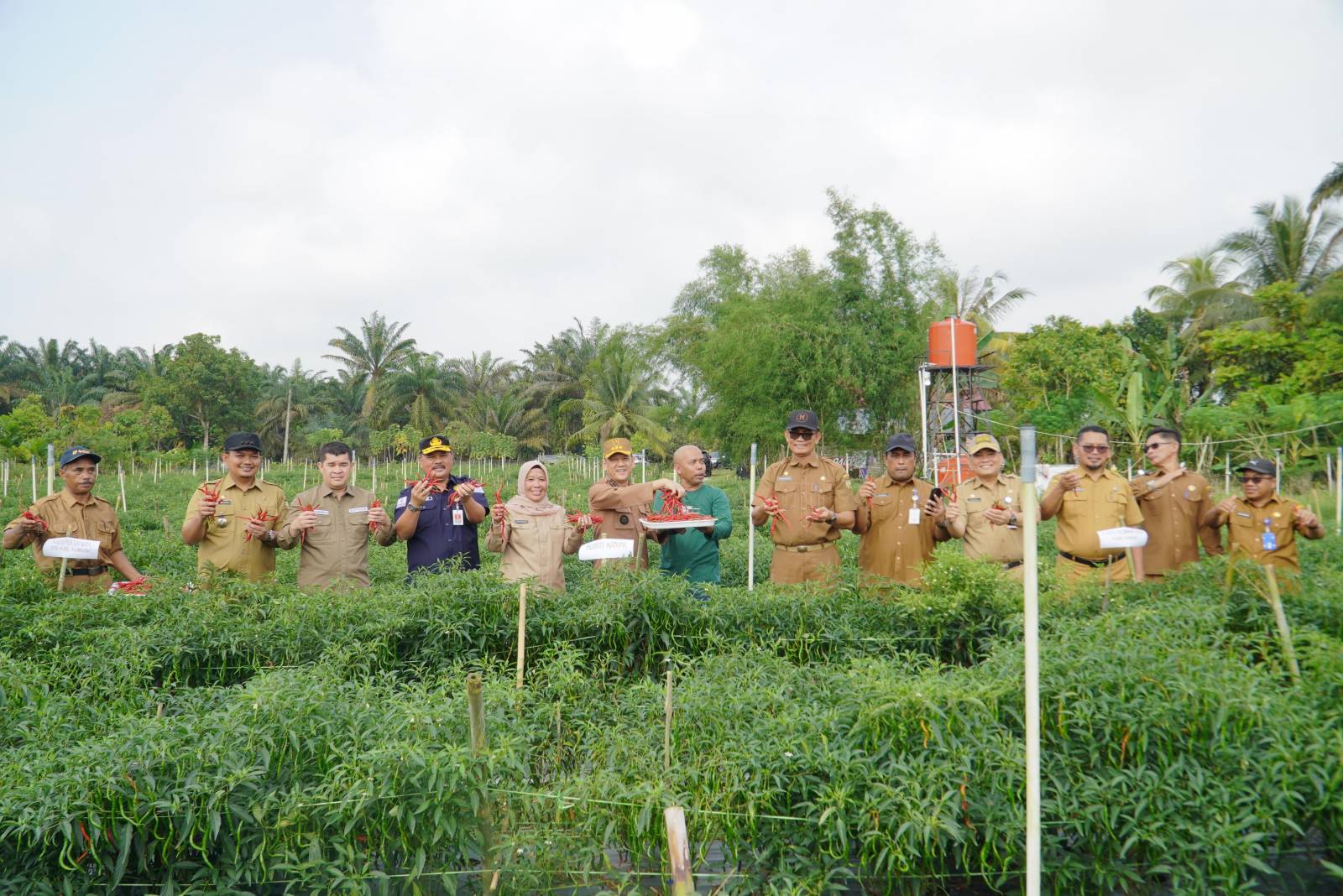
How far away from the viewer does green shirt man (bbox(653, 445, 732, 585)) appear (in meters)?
6.08

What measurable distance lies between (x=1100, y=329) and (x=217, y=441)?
3270cm

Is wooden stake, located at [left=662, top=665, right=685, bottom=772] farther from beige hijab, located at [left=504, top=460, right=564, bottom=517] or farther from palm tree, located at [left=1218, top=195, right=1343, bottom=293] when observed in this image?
palm tree, located at [left=1218, top=195, right=1343, bottom=293]

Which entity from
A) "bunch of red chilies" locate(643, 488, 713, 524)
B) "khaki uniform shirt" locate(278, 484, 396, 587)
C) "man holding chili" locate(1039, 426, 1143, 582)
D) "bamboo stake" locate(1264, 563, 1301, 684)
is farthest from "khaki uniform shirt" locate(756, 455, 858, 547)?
"bamboo stake" locate(1264, 563, 1301, 684)

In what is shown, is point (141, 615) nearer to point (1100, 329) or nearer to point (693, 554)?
point (693, 554)

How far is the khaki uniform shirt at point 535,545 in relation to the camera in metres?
5.53

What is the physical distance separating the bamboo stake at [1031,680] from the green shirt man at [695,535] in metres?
3.39

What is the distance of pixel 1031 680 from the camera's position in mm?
2609

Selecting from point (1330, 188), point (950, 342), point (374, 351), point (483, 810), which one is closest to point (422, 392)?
point (374, 351)

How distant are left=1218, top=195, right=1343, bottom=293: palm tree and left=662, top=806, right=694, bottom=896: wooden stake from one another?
28.1 meters

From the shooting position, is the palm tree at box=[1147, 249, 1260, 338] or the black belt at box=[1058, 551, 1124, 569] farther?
the palm tree at box=[1147, 249, 1260, 338]

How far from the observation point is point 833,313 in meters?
23.9

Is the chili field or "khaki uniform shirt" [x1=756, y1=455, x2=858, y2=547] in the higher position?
"khaki uniform shirt" [x1=756, y1=455, x2=858, y2=547]

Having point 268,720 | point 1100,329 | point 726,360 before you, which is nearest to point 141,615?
point 268,720

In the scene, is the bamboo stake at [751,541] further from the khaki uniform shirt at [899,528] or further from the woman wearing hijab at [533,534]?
the woman wearing hijab at [533,534]
